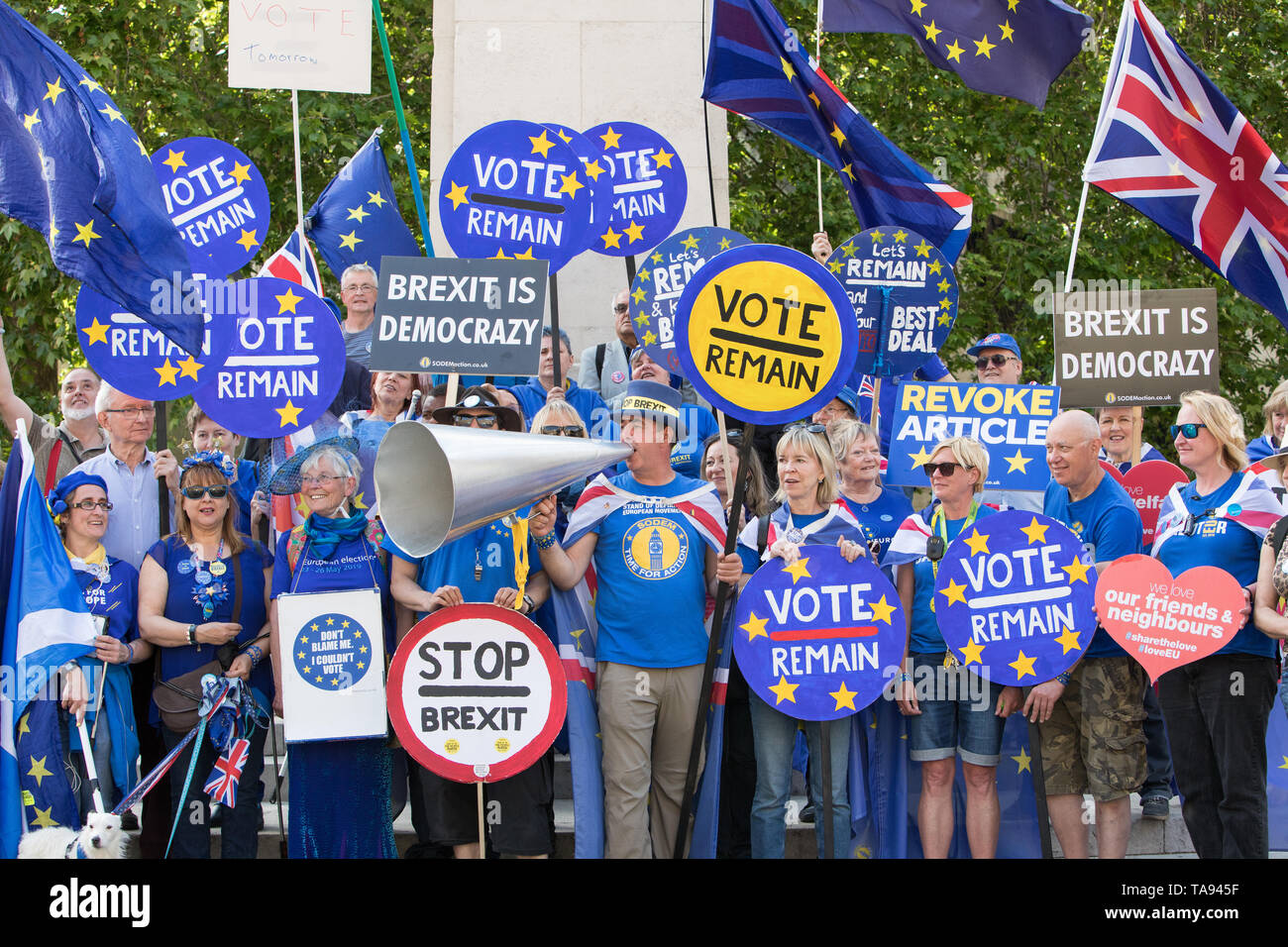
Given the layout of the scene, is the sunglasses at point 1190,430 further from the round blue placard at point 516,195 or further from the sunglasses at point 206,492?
the sunglasses at point 206,492

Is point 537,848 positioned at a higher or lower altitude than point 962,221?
lower

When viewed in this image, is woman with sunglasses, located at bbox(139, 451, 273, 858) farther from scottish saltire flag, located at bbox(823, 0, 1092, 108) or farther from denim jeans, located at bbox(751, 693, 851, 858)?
scottish saltire flag, located at bbox(823, 0, 1092, 108)

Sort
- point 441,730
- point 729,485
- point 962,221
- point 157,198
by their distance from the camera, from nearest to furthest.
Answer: point 441,730 < point 157,198 < point 729,485 < point 962,221

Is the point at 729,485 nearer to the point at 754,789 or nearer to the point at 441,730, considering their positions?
the point at 754,789

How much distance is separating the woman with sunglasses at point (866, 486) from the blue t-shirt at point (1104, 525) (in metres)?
0.71

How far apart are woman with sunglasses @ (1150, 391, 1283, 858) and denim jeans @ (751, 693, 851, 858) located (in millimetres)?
1408

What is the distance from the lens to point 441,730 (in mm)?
5766

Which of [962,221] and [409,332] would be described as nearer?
[409,332]

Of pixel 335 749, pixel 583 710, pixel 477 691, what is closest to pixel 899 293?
pixel 583 710

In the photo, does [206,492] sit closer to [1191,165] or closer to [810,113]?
[810,113]

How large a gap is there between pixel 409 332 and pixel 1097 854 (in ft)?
12.4

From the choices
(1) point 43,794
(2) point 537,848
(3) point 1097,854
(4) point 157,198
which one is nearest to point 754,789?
(2) point 537,848

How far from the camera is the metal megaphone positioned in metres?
5.27

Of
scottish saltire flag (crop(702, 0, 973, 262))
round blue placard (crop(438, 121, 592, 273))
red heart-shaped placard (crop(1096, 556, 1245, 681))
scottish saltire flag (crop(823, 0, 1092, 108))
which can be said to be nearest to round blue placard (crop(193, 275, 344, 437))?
round blue placard (crop(438, 121, 592, 273))
